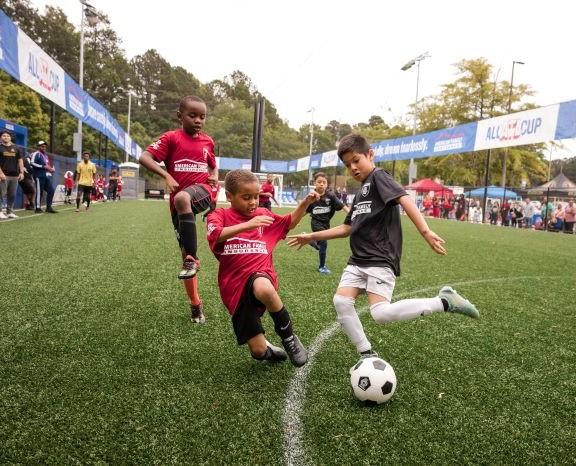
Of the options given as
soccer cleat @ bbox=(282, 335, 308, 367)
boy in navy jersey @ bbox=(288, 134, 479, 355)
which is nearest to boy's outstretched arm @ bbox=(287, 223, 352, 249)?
boy in navy jersey @ bbox=(288, 134, 479, 355)

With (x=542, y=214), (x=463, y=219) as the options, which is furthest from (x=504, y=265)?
(x=463, y=219)

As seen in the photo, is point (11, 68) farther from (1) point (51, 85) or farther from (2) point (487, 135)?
(2) point (487, 135)

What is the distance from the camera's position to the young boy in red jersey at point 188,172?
3834mm

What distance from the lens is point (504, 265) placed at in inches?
342

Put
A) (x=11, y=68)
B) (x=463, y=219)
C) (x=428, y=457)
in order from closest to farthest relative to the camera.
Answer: (x=428, y=457) < (x=11, y=68) < (x=463, y=219)

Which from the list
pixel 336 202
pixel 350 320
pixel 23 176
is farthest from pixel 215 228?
pixel 23 176

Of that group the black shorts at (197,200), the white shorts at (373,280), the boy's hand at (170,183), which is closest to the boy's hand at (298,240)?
the white shorts at (373,280)

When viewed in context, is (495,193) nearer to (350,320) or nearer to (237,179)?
(350,320)

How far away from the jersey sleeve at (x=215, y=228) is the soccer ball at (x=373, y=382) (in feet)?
3.80

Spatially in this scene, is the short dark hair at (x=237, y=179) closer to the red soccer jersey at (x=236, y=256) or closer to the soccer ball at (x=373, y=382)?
the red soccer jersey at (x=236, y=256)

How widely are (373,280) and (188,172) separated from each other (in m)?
2.08

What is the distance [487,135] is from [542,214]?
593cm

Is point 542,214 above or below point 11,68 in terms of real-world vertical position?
below

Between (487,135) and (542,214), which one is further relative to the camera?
(542,214)
